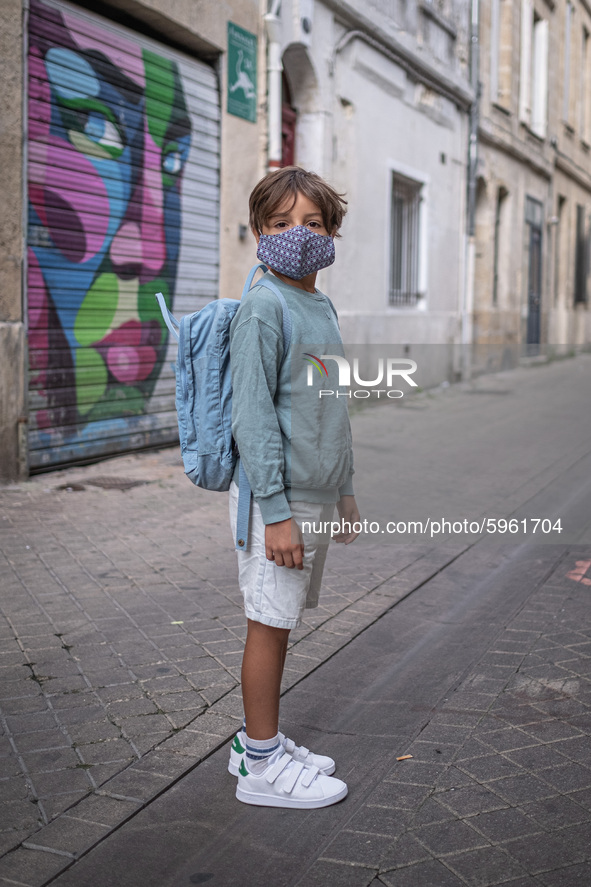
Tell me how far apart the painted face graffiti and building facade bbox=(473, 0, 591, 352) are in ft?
34.5

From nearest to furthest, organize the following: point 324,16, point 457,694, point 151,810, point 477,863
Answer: point 477,863, point 151,810, point 457,694, point 324,16

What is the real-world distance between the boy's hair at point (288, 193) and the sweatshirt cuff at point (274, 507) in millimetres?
732

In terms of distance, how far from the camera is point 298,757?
9.13 ft

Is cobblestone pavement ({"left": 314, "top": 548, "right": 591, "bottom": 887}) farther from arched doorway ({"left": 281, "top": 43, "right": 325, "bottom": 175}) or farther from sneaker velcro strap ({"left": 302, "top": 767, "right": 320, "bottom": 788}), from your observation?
arched doorway ({"left": 281, "top": 43, "right": 325, "bottom": 175})

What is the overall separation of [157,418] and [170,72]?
3189mm

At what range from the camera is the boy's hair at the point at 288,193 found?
8.16 feet

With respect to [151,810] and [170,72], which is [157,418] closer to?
[170,72]

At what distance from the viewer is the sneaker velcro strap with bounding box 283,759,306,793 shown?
2625 millimetres

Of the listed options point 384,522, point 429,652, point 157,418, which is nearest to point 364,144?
point 157,418

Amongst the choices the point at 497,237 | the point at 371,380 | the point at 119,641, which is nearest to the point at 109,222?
the point at 119,641

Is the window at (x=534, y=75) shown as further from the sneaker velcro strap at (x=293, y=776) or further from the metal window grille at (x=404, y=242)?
the sneaker velcro strap at (x=293, y=776)

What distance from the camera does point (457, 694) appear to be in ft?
11.2

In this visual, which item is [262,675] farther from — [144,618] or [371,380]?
[144,618]

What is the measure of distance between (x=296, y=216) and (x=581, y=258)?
27734 millimetres
